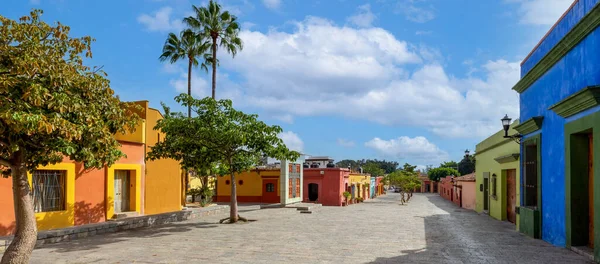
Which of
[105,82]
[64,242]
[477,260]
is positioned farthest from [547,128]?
[64,242]

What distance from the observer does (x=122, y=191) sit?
55.3 ft

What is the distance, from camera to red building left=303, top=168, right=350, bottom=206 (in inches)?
1335

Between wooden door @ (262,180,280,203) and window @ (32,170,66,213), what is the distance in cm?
2025

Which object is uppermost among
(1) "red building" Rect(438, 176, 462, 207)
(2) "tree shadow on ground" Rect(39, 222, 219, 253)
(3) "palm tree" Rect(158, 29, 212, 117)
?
(3) "palm tree" Rect(158, 29, 212, 117)

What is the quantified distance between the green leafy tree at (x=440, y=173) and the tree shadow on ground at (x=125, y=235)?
6349 centimetres

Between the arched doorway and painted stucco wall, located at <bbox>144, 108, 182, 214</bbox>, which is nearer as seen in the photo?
painted stucco wall, located at <bbox>144, 108, 182, 214</bbox>

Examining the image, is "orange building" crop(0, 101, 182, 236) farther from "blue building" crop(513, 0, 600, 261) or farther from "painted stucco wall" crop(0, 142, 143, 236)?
"blue building" crop(513, 0, 600, 261)

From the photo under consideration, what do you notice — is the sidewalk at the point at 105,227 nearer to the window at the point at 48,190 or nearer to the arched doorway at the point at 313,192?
the window at the point at 48,190

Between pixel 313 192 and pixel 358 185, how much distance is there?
9219 mm

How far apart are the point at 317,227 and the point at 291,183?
13.4 meters

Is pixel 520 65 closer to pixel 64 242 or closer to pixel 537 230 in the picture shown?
pixel 537 230

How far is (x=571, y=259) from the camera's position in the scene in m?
9.22

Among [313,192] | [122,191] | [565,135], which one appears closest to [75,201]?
[122,191]

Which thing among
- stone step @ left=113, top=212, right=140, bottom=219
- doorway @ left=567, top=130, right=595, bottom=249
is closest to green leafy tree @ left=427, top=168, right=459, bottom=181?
stone step @ left=113, top=212, right=140, bottom=219
